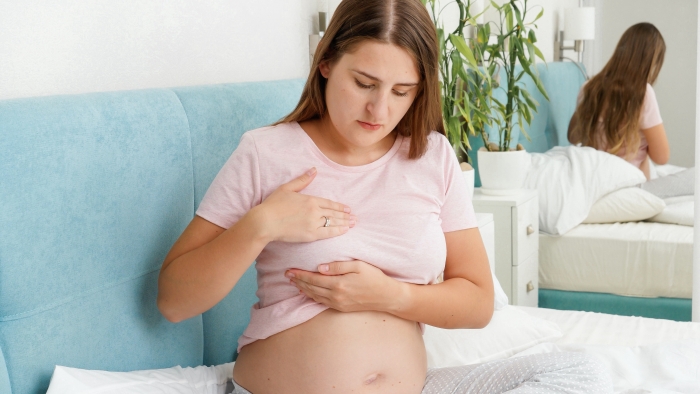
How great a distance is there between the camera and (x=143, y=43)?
4.68 feet

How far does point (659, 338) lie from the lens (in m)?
1.76

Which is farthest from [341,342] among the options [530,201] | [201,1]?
[530,201]

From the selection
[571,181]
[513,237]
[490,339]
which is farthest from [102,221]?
[571,181]

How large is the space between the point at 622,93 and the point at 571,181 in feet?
1.28

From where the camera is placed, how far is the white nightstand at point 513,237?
8.77 ft

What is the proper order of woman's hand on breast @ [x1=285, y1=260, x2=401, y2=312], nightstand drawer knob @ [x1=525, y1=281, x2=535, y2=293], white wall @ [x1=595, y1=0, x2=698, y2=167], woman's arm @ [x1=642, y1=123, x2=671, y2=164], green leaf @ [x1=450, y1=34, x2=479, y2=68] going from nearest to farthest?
1. woman's hand on breast @ [x1=285, y1=260, x2=401, y2=312]
2. green leaf @ [x1=450, y1=34, x2=479, y2=68]
3. white wall @ [x1=595, y1=0, x2=698, y2=167]
4. woman's arm @ [x1=642, y1=123, x2=671, y2=164]
5. nightstand drawer knob @ [x1=525, y1=281, x2=535, y2=293]

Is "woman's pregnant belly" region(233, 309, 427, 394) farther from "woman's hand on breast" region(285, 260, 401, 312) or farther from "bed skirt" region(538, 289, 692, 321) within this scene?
"bed skirt" region(538, 289, 692, 321)

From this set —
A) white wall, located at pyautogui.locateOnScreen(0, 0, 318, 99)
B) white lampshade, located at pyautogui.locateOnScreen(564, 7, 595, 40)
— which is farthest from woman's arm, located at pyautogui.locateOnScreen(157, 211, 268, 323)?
white lampshade, located at pyautogui.locateOnScreen(564, 7, 595, 40)

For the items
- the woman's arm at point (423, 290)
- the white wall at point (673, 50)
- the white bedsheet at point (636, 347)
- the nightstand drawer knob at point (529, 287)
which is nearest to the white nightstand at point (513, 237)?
the nightstand drawer knob at point (529, 287)

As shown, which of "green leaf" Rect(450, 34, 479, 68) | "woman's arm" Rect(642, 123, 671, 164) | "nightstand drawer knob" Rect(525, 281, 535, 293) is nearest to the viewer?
"green leaf" Rect(450, 34, 479, 68)

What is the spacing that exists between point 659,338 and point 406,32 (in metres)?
1.05

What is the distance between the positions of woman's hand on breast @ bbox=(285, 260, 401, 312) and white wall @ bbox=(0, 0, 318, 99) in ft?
1.69

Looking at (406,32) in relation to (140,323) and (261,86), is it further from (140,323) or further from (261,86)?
(140,323)

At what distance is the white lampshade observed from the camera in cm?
261
